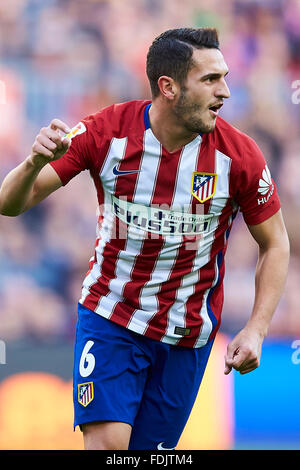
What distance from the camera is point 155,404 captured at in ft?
11.5

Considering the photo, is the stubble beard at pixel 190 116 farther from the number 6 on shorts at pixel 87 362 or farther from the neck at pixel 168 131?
the number 6 on shorts at pixel 87 362

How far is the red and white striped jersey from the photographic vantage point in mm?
3361

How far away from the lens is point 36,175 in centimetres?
307

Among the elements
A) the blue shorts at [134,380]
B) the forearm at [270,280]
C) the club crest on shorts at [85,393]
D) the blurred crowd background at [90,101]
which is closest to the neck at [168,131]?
the forearm at [270,280]

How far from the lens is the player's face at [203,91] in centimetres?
327

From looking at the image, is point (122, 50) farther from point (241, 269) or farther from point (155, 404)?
point (155, 404)

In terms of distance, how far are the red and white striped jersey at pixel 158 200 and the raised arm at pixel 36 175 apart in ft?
0.36

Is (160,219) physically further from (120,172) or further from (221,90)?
(221,90)

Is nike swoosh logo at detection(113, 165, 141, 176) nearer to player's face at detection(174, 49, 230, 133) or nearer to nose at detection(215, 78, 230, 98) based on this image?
player's face at detection(174, 49, 230, 133)

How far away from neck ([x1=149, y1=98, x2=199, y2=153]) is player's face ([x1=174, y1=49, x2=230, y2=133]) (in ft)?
0.23

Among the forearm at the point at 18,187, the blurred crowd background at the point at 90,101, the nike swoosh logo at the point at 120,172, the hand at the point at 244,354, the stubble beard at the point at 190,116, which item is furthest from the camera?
the blurred crowd background at the point at 90,101

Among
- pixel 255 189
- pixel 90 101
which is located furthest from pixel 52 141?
pixel 90 101
